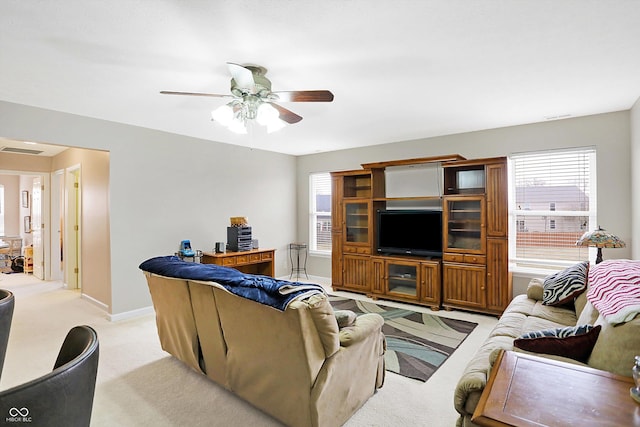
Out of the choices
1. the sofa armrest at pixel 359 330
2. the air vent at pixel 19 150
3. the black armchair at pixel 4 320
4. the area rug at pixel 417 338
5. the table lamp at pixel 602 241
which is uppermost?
the air vent at pixel 19 150

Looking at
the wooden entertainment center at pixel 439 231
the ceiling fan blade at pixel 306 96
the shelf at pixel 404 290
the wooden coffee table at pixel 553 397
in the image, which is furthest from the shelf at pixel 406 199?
the wooden coffee table at pixel 553 397

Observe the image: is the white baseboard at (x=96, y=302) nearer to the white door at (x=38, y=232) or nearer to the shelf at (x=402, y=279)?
the white door at (x=38, y=232)

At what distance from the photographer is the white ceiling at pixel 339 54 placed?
1891mm

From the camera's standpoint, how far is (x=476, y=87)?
3.08 m

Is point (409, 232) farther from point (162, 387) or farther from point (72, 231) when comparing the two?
point (72, 231)

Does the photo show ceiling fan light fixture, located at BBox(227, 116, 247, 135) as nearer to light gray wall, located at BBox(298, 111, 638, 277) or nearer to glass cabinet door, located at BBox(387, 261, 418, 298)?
glass cabinet door, located at BBox(387, 261, 418, 298)

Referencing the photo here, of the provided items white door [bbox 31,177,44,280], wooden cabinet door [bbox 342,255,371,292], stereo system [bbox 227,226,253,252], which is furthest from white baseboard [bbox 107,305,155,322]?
white door [bbox 31,177,44,280]

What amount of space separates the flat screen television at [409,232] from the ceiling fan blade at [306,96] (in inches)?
114

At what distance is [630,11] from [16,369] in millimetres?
5225

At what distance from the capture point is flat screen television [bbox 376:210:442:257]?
186 inches

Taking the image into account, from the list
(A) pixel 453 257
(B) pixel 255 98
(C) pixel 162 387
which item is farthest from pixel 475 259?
(C) pixel 162 387

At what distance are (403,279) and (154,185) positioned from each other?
384 cm

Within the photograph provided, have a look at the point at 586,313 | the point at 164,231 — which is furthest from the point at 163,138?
the point at 586,313

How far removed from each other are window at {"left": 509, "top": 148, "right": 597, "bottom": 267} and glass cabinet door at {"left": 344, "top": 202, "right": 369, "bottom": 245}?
6.85 ft
